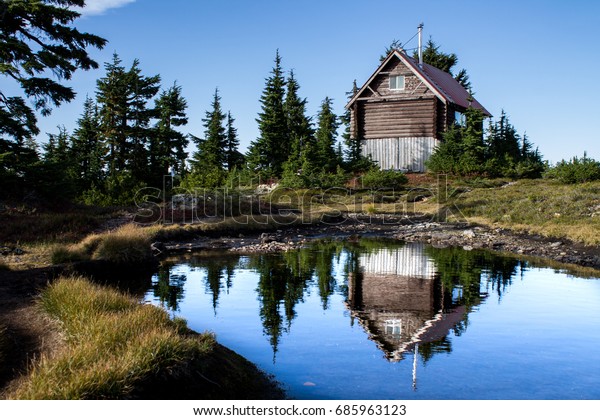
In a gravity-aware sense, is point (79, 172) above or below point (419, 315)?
above

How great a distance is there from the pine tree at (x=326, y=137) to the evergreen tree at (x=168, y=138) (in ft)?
44.9

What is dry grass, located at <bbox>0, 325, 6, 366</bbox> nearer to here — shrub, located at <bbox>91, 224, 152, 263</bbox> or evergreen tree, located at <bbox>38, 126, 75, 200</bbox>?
shrub, located at <bbox>91, 224, 152, 263</bbox>

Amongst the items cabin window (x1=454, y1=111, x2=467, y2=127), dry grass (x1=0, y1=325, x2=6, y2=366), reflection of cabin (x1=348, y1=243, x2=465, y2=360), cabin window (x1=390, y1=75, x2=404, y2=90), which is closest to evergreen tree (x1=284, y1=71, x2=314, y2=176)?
cabin window (x1=390, y1=75, x2=404, y2=90)

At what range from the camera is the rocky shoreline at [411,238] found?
20.3m

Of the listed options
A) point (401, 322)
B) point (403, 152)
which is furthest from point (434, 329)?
point (403, 152)

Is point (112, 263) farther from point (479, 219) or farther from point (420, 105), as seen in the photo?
point (420, 105)

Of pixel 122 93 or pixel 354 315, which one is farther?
pixel 122 93

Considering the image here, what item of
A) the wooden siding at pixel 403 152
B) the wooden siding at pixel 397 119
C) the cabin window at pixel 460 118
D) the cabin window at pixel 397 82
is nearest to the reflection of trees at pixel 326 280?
the wooden siding at pixel 403 152

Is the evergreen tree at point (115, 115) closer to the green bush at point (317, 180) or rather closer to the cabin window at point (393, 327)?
the green bush at point (317, 180)

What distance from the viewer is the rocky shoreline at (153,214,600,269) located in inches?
801

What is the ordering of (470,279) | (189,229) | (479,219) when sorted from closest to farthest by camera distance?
(470,279) → (189,229) → (479,219)

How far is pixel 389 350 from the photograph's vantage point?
29.7 feet
